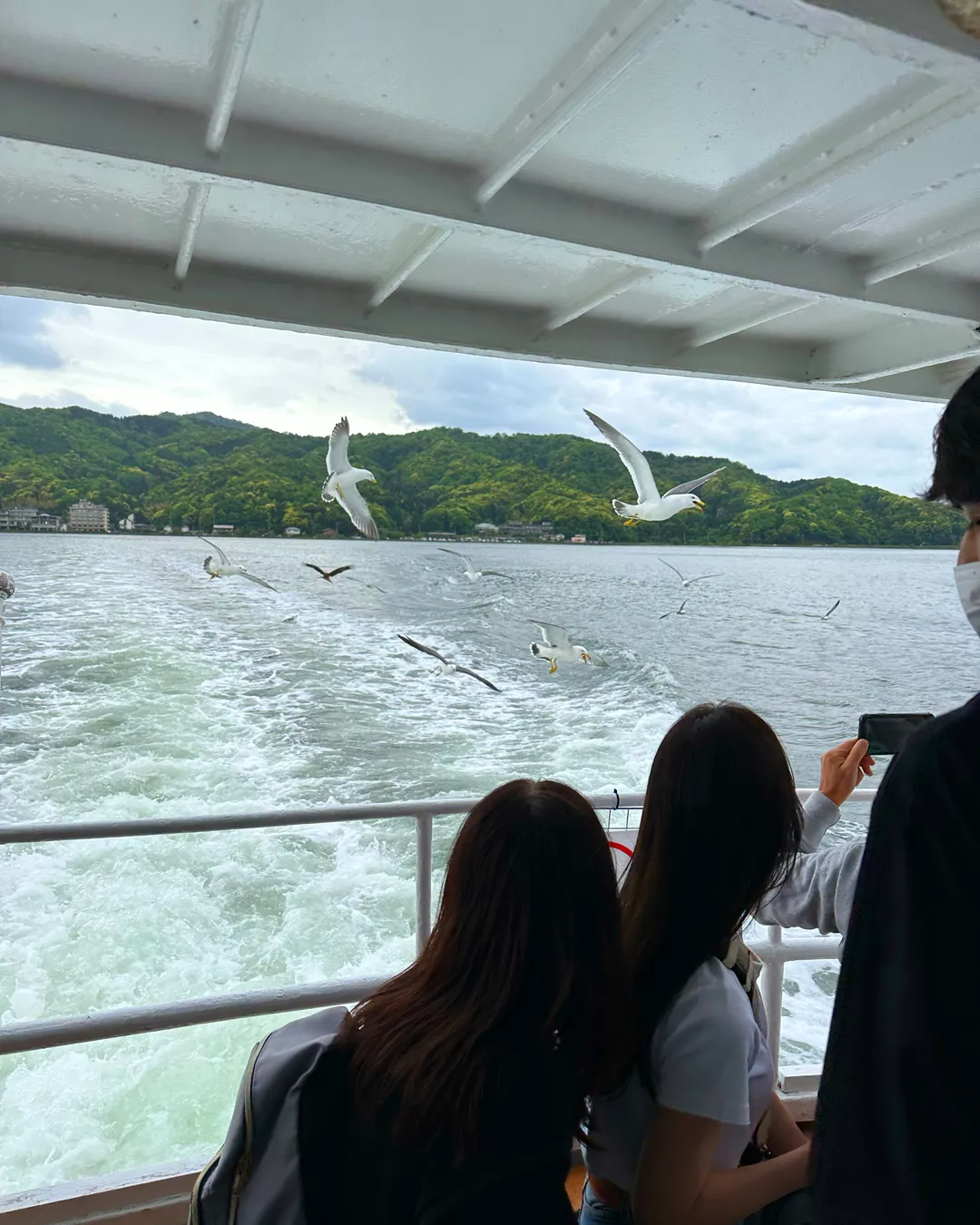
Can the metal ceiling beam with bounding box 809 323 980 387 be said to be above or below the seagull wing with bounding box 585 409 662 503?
above

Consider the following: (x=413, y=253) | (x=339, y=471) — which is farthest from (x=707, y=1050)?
(x=339, y=471)

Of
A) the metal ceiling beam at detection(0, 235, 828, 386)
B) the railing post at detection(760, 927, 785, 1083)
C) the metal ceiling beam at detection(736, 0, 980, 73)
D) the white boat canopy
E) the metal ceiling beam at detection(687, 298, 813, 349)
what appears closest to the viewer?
the metal ceiling beam at detection(736, 0, 980, 73)

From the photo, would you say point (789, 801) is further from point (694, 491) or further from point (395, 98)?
point (694, 491)

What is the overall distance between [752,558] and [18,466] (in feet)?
45.1

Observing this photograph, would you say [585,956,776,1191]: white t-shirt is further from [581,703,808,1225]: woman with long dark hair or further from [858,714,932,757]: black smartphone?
[858,714,932,757]: black smartphone

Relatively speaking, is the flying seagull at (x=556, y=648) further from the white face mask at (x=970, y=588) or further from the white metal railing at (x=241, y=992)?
the white face mask at (x=970, y=588)

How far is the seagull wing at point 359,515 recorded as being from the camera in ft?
13.8

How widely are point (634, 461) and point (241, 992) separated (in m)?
3.39

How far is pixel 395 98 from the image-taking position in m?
1.38

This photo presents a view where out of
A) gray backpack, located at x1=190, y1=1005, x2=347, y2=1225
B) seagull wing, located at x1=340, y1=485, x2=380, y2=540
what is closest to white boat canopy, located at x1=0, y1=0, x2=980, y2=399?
gray backpack, located at x1=190, y1=1005, x2=347, y2=1225

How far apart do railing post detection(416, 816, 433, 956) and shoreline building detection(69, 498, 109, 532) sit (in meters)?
4.73

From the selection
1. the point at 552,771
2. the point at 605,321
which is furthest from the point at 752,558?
the point at 605,321

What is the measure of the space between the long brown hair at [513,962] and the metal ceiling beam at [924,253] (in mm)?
1669

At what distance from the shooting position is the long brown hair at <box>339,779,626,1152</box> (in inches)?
24.6
